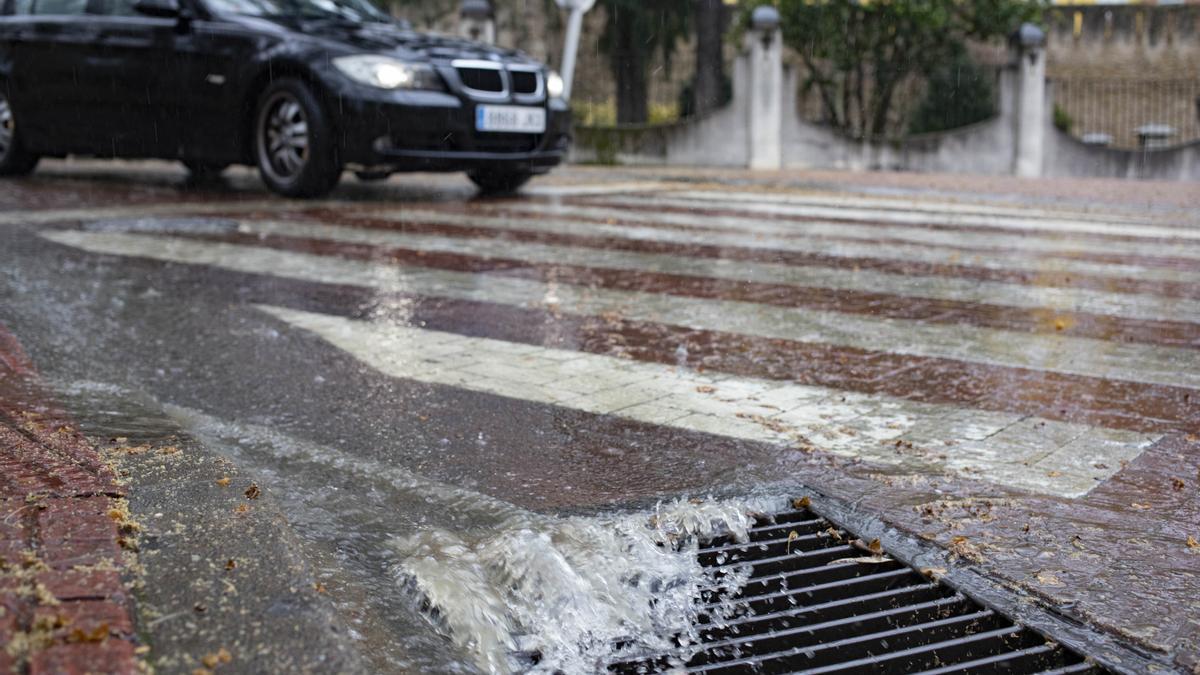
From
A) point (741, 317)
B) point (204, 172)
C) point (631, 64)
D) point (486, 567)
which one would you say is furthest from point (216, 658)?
point (631, 64)

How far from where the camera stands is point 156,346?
4.75 m

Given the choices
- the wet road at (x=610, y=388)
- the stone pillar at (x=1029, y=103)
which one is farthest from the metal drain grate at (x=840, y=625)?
the stone pillar at (x=1029, y=103)

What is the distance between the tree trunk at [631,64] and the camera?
26.9m

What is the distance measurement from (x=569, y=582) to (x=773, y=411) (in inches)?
59.5

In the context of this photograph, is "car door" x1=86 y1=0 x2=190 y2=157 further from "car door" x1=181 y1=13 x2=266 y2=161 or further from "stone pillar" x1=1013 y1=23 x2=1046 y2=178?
"stone pillar" x1=1013 y1=23 x2=1046 y2=178

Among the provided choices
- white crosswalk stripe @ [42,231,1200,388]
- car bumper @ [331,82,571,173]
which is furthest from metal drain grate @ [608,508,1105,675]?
car bumper @ [331,82,571,173]

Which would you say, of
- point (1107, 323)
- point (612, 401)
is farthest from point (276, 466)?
point (1107, 323)

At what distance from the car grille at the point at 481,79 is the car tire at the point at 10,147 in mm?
4355

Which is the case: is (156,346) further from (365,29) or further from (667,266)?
(365,29)

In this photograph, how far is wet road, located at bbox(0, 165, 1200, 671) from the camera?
106 inches

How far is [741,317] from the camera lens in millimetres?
5441

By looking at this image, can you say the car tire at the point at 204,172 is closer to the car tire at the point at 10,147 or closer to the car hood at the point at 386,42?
the car tire at the point at 10,147

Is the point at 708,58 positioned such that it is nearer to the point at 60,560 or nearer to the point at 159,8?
the point at 159,8

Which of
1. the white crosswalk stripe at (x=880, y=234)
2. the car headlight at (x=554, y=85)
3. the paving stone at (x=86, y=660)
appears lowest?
the white crosswalk stripe at (x=880, y=234)
